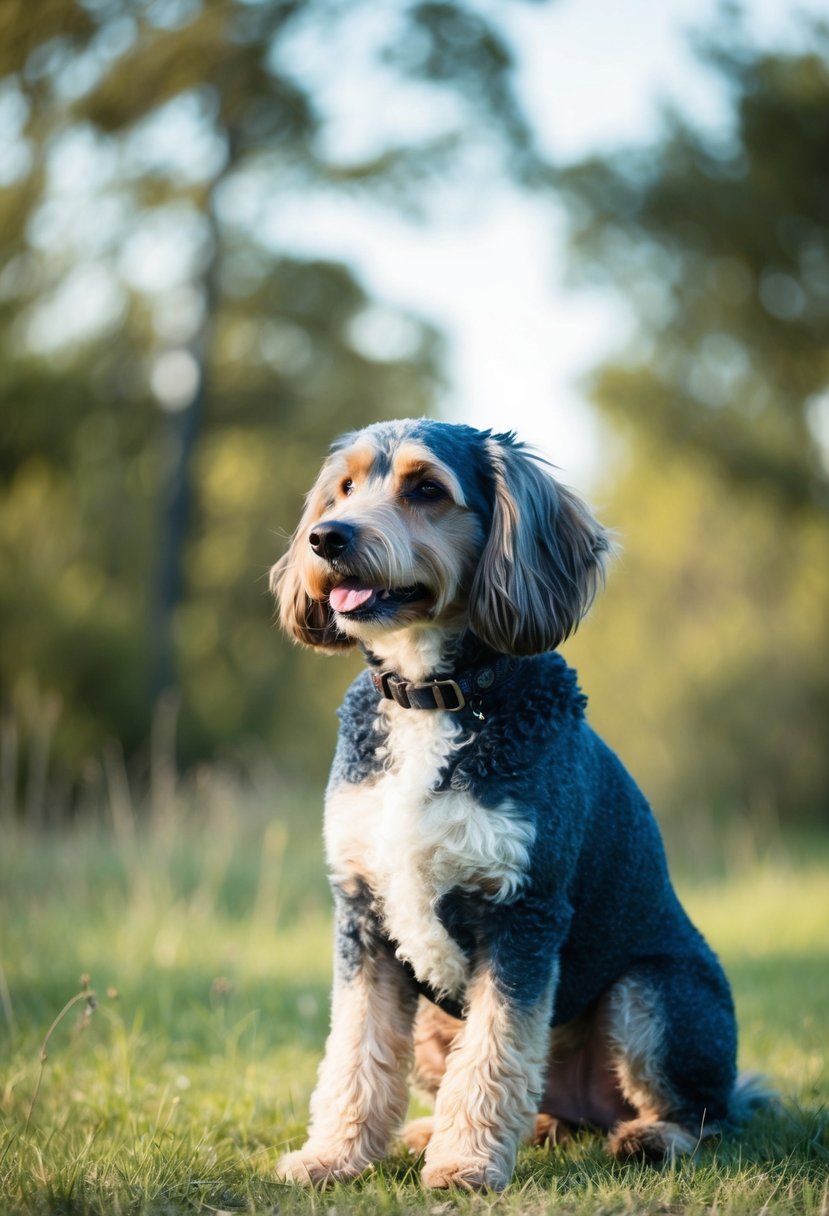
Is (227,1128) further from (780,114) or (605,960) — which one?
(780,114)

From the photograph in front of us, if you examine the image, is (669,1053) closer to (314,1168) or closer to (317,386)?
(314,1168)

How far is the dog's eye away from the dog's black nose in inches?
11.6

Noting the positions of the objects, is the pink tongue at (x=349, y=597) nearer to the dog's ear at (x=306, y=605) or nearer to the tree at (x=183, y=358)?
the dog's ear at (x=306, y=605)

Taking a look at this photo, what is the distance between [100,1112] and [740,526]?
13506 millimetres

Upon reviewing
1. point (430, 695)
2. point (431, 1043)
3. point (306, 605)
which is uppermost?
point (306, 605)

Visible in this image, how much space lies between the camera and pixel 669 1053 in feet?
12.5

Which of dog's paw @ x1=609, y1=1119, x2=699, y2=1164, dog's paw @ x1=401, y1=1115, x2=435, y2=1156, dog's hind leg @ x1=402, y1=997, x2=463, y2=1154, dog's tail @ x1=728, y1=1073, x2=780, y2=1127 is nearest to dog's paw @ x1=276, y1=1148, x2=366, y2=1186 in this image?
dog's paw @ x1=401, y1=1115, x2=435, y2=1156

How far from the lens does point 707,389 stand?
1675cm

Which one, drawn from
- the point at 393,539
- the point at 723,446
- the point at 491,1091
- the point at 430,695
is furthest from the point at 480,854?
the point at 723,446

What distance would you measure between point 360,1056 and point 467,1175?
18.5 inches

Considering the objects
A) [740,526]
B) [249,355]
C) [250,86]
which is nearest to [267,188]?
[250,86]

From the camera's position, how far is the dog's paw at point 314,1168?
347cm

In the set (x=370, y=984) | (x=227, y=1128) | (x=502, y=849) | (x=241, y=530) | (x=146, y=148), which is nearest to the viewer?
(x=502, y=849)

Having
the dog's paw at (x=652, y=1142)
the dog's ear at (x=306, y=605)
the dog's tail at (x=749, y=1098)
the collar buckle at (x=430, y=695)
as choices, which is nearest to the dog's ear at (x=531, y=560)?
the collar buckle at (x=430, y=695)
